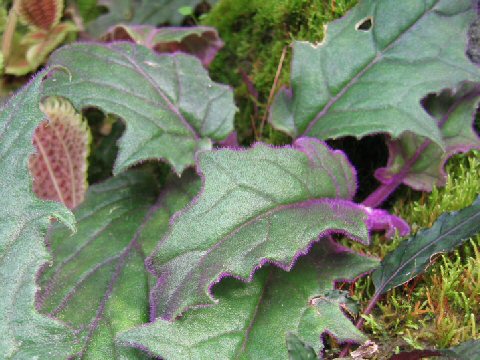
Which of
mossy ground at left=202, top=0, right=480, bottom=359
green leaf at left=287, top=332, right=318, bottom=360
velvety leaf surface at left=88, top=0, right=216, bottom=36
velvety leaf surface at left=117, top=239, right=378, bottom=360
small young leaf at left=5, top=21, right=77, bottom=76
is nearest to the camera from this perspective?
green leaf at left=287, top=332, right=318, bottom=360

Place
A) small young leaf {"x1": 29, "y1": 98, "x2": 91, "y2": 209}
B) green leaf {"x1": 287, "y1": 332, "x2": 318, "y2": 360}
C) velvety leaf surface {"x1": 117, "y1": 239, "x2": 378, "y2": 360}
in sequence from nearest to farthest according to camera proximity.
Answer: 1. green leaf {"x1": 287, "y1": 332, "x2": 318, "y2": 360}
2. velvety leaf surface {"x1": 117, "y1": 239, "x2": 378, "y2": 360}
3. small young leaf {"x1": 29, "y1": 98, "x2": 91, "y2": 209}

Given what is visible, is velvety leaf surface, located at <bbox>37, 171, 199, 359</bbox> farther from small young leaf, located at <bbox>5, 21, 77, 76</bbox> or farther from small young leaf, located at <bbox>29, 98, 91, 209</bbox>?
small young leaf, located at <bbox>5, 21, 77, 76</bbox>

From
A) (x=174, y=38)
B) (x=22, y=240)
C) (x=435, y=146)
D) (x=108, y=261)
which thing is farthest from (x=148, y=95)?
(x=435, y=146)

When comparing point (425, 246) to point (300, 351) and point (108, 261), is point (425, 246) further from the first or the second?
point (108, 261)

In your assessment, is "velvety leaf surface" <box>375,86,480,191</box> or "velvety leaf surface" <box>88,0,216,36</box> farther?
"velvety leaf surface" <box>88,0,216,36</box>

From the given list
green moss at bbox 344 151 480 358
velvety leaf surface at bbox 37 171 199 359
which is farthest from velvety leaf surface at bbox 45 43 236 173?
green moss at bbox 344 151 480 358
